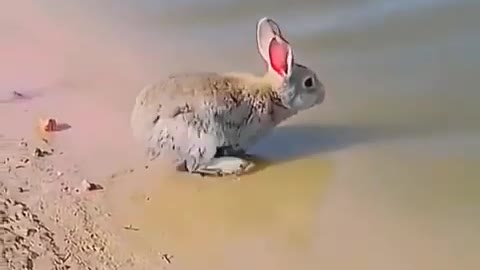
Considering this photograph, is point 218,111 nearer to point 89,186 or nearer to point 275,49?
point 275,49

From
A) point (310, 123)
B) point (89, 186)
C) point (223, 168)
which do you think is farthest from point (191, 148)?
point (310, 123)

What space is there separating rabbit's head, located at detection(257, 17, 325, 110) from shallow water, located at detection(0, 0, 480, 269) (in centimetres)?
11

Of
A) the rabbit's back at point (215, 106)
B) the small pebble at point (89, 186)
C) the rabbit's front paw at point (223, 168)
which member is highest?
the rabbit's back at point (215, 106)

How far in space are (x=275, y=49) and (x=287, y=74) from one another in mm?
61

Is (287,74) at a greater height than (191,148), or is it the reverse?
(287,74)

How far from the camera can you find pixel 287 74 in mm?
2041

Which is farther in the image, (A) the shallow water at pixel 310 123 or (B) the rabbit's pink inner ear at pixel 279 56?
(B) the rabbit's pink inner ear at pixel 279 56

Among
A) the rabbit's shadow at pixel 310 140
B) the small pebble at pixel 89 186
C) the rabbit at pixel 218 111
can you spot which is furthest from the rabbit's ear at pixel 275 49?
the small pebble at pixel 89 186

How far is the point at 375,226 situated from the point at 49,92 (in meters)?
0.91

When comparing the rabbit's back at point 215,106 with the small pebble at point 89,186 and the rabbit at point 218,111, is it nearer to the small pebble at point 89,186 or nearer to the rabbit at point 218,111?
the rabbit at point 218,111

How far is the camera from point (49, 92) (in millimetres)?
2287

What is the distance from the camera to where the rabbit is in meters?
1.97

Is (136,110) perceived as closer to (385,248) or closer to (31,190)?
(31,190)

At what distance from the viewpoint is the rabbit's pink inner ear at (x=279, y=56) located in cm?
202
